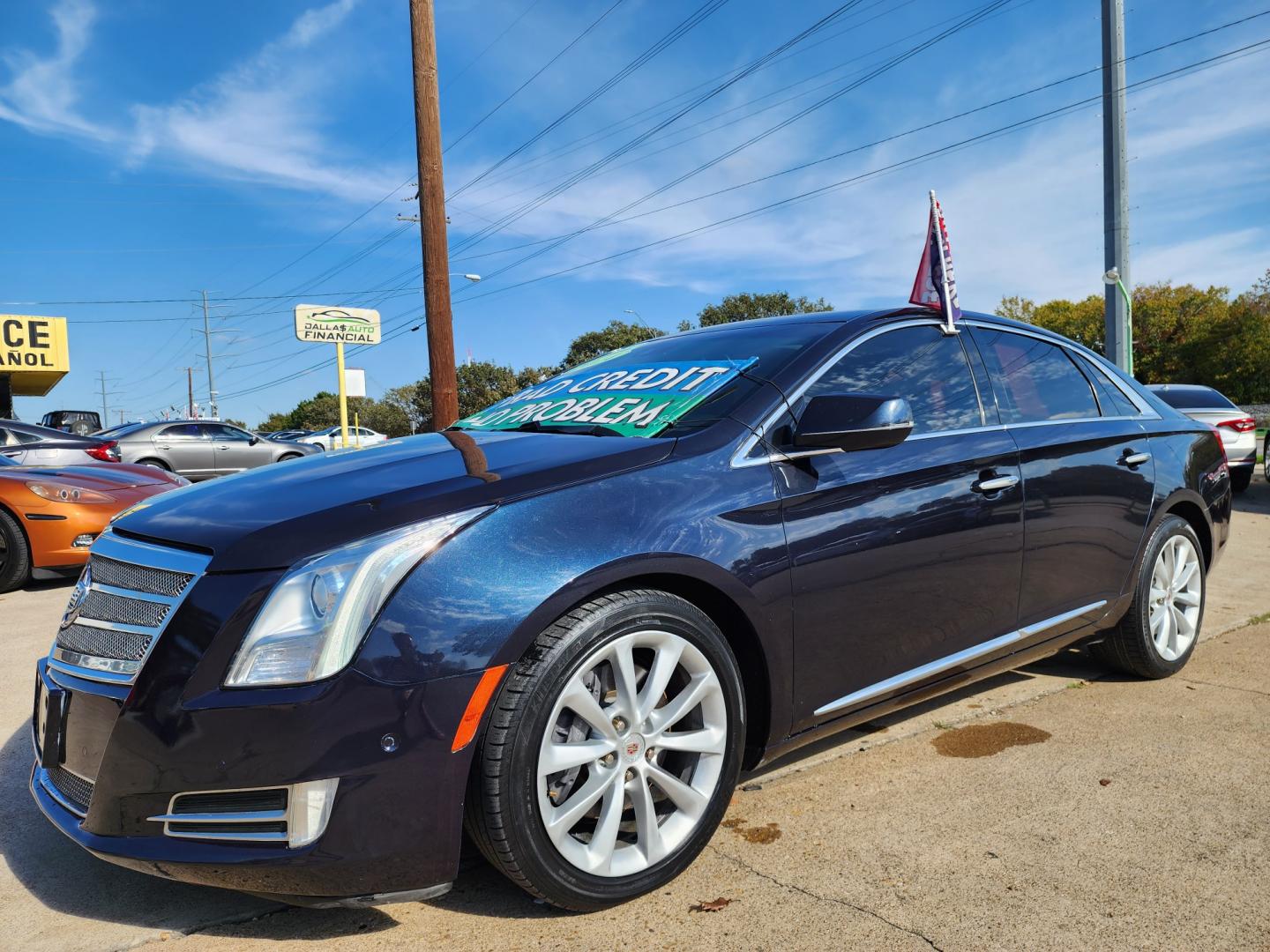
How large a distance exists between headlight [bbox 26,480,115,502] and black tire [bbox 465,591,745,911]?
5692mm

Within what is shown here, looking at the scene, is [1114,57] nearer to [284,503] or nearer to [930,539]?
[930,539]

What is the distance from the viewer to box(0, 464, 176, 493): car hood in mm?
6363

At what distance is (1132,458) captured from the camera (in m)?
3.64

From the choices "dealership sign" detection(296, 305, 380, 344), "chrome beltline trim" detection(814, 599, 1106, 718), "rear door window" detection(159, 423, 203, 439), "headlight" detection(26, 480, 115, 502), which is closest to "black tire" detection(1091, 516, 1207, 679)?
"chrome beltline trim" detection(814, 599, 1106, 718)

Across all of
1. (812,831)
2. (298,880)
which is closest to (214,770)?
(298,880)

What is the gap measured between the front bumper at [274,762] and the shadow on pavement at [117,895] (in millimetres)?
299

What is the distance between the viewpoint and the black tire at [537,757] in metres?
1.92

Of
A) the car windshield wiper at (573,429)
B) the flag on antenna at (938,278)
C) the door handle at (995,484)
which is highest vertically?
the flag on antenna at (938,278)

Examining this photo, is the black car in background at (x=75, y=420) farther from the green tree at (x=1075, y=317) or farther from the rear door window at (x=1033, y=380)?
the green tree at (x=1075, y=317)

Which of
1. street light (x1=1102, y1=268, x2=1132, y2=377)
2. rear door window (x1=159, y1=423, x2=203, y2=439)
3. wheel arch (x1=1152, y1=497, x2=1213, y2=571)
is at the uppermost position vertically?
street light (x1=1102, y1=268, x2=1132, y2=377)

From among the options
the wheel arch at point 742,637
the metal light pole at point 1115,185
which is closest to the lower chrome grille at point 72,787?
the wheel arch at point 742,637

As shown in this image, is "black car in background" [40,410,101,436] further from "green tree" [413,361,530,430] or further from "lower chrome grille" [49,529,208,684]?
"green tree" [413,361,530,430]

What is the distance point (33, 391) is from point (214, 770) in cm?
3961

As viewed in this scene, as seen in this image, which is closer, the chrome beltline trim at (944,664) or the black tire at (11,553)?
the chrome beltline trim at (944,664)
